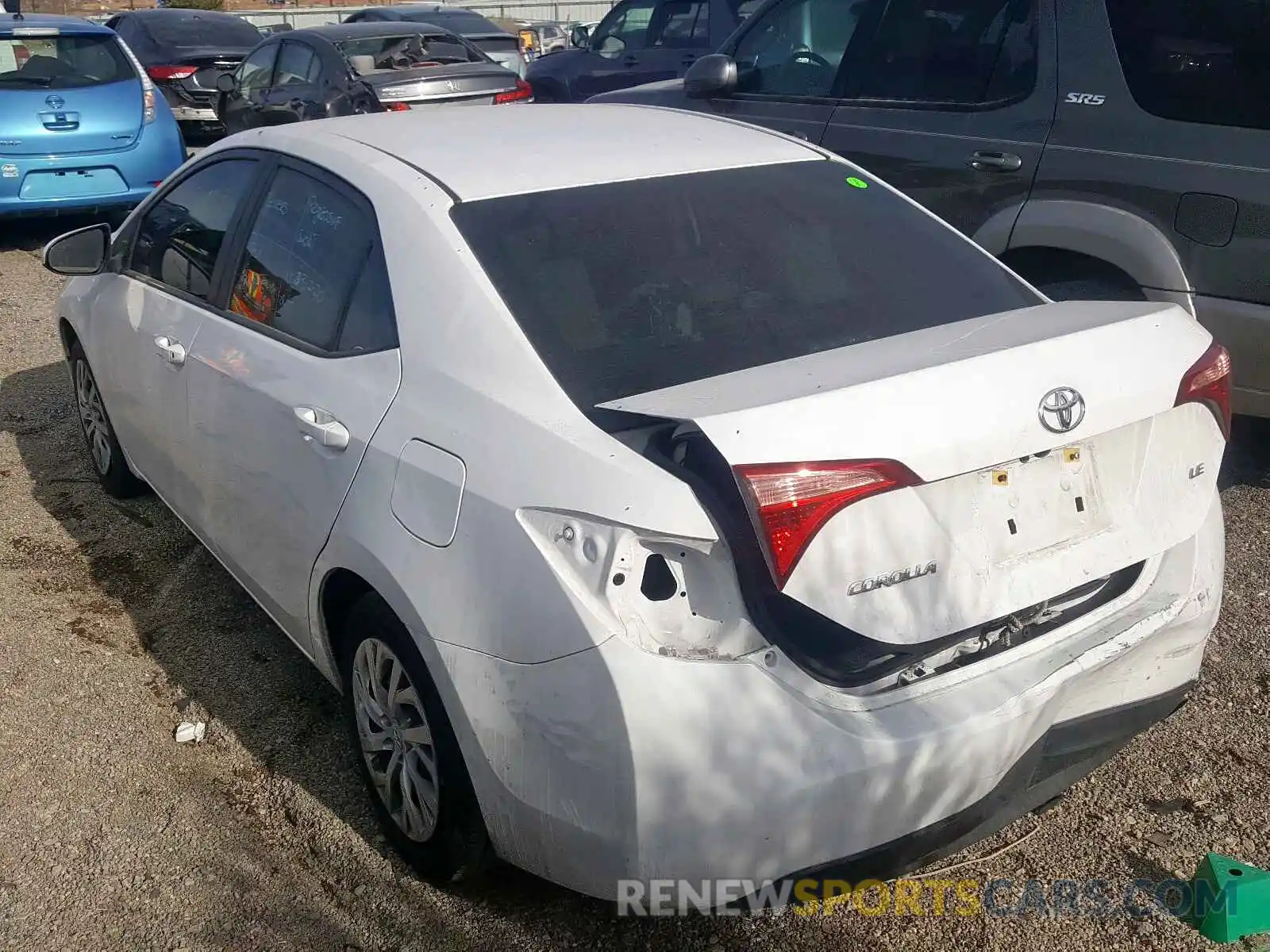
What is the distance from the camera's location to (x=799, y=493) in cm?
200

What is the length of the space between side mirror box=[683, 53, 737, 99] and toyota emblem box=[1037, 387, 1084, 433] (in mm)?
3953

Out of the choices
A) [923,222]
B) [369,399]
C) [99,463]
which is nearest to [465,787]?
[369,399]

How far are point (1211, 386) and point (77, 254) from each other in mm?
3815

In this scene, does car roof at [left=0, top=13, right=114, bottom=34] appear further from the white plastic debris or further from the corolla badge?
the corolla badge

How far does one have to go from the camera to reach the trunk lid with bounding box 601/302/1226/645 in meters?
2.05

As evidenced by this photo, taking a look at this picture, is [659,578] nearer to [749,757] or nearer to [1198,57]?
[749,757]

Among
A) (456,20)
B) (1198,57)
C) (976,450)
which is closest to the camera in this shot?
(976,450)

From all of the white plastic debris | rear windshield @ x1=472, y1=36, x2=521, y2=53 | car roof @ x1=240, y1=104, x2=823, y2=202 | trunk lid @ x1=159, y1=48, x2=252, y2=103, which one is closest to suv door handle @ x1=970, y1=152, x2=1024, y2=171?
car roof @ x1=240, y1=104, x2=823, y2=202

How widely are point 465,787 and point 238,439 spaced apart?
1.24m

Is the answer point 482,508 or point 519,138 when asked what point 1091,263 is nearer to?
point 519,138

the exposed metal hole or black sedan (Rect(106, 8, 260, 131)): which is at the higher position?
the exposed metal hole

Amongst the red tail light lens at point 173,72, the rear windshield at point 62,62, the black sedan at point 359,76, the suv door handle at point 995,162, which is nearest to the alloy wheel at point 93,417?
the suv door handle at point 995,162

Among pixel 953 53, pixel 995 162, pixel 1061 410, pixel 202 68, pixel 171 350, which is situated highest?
pixel 953 53

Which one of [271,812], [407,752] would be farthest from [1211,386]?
[271,812]
